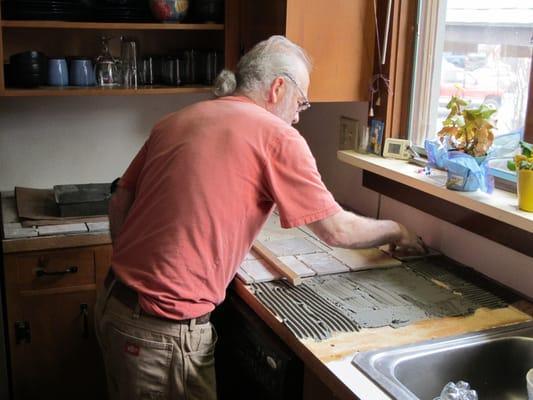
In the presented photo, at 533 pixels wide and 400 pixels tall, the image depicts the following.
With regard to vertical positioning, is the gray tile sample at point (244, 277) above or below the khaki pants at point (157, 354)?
above

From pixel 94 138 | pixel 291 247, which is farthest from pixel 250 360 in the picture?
pixel 94 138

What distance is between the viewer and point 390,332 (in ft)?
4.97

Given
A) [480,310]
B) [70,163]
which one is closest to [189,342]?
[480,310]

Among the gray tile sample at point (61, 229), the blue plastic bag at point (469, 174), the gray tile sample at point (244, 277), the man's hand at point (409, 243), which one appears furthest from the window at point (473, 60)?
the gray tile sample at point (61, 229)

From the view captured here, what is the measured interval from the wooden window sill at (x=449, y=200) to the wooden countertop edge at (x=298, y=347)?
60 centimetres

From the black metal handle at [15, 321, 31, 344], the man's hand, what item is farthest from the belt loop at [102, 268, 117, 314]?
the man's hand

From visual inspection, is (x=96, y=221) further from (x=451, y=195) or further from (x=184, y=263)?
(x=451, y=195)

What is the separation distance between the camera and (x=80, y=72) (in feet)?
8.24

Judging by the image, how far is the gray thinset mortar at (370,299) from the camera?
156 centimetres

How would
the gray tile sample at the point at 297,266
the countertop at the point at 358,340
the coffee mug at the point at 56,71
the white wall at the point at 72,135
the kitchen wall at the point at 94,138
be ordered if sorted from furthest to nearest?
the white wall at the point at 72,135 < the kitchen wall at the point at 94,138 < the coffee mug at the point at 56,71 < the gray tile sample at the point at 297,266 < the countertop at the point at 358,340

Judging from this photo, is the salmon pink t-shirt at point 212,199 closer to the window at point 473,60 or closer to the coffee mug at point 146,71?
the window at point 473,60

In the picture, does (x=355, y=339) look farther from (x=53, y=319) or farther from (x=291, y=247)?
(x=53, y=319)

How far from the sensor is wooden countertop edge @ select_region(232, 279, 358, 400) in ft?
4.33

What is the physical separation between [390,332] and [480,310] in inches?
10.9
